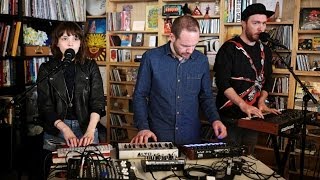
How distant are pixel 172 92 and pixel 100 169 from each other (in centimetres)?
90

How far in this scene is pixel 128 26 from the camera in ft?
14.3

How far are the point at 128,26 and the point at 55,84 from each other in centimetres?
235

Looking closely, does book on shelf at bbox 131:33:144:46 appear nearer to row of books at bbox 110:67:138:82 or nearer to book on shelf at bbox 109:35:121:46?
book on shelf at bbox 109:35:121:46

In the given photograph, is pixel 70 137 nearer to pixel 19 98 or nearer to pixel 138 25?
pixel 19 98

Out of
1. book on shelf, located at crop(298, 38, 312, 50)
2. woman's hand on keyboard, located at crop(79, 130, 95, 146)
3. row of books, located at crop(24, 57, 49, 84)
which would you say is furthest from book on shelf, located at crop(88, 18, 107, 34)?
woman's hand on keyboard, located at crop(79, 130, 95, 146)

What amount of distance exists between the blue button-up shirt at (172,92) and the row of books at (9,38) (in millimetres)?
1606

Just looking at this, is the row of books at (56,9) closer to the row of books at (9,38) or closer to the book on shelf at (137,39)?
the row of books at (9,38)

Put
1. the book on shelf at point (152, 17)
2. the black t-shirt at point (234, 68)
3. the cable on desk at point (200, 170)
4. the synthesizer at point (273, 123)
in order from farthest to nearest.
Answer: the book on shelf at point (152, 17) → the black t-shirt at point (234, 68) → the synthesizer at point (273, 123) → the cable on desk at point (200, 170)

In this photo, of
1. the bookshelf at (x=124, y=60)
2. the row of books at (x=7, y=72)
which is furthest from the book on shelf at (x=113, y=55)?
the row of books at (x=7, y=72)

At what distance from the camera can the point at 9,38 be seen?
3.29 meters

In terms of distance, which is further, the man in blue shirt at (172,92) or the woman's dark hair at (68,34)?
the man in blue shirt at (172,92)

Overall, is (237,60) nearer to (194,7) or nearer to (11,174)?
(194,7)

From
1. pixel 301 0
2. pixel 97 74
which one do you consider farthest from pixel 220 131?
pixel 301 0

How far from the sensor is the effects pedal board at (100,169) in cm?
145
